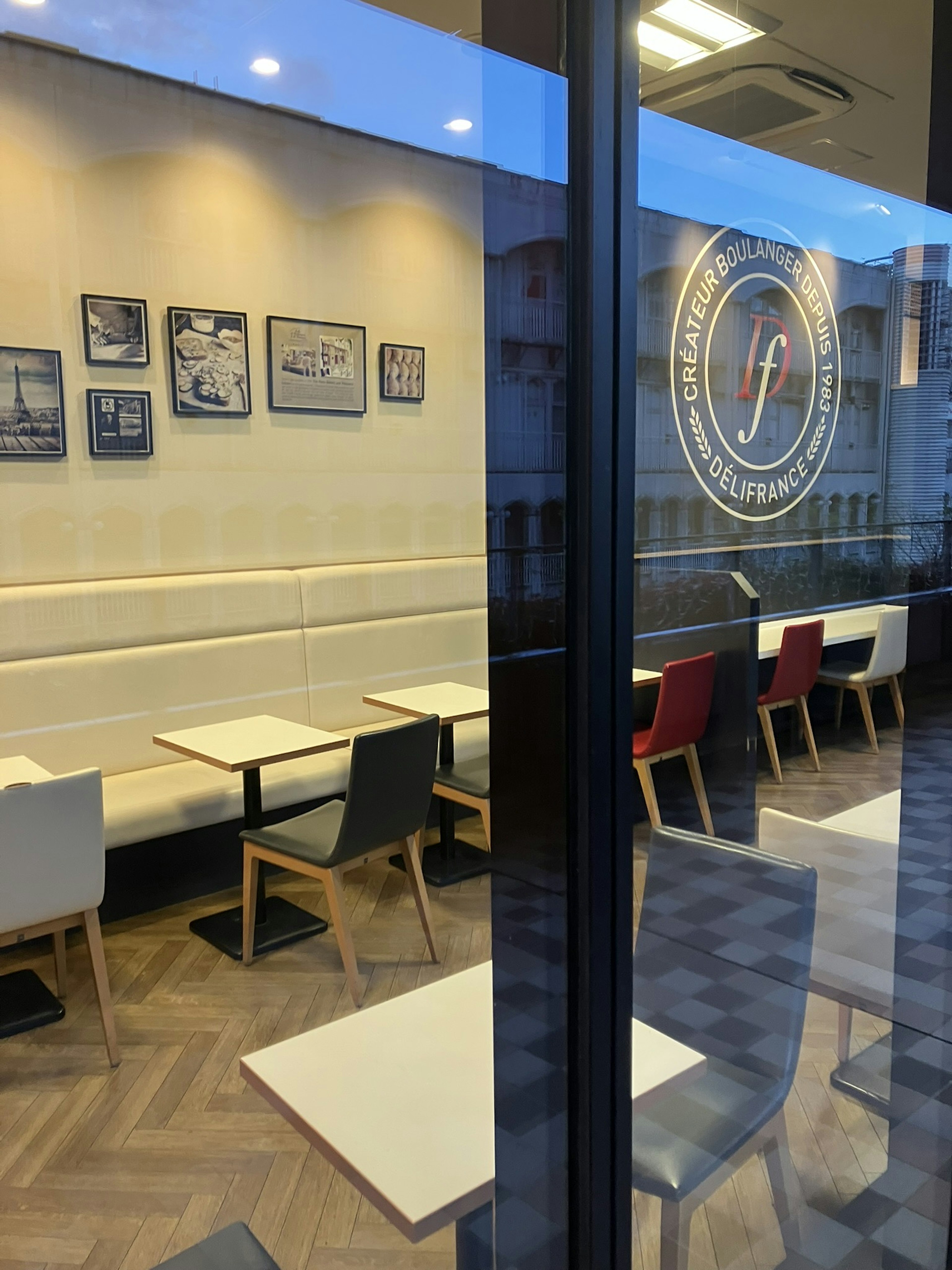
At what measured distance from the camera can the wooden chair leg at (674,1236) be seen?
3.18ft

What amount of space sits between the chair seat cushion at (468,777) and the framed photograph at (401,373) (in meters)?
0.70

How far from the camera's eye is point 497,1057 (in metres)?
0.87

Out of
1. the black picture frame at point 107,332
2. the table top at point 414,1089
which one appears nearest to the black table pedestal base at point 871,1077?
the table top at point 414,1089

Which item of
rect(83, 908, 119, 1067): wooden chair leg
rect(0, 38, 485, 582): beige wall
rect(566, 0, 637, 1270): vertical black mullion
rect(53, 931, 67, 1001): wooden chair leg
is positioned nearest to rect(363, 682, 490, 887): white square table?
rect(566, 0, 637, 1270): vertical black mullion

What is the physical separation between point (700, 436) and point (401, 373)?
1.00 metres

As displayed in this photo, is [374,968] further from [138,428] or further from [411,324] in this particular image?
[411,324]

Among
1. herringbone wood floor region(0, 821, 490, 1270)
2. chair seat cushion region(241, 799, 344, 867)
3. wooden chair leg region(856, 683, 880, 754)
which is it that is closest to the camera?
wooden chair leg region(856, 683, 880, 754)

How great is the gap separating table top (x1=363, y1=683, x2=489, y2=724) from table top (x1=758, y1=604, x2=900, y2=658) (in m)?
0.37

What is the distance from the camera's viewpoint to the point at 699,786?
96cm

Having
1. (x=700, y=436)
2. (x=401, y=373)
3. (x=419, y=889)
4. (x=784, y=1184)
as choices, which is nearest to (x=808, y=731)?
(x=700, y=436)

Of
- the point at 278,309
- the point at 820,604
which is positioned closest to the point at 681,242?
the point at 820,604

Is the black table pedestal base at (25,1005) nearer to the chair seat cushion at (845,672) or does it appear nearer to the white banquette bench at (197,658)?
the white banquette bench at (197,658)

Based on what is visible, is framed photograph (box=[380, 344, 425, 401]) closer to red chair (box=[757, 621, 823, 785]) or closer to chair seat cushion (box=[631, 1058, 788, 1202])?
red chair (box=[757, 621, 823, 785])

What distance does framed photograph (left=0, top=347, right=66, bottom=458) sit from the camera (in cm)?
161
